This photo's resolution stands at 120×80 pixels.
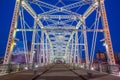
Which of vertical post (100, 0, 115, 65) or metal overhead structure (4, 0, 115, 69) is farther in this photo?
metal overhead structure (4, 0, 115, 69)

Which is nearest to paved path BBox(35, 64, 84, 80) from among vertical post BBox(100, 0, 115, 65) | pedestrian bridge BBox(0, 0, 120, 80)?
pedestrian bridge BBox(0, 0, 120, 80)

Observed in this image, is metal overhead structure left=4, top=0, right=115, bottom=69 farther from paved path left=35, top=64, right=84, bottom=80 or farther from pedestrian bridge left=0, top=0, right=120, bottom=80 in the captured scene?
paved path left=35, top=64, right=84, bottom=80

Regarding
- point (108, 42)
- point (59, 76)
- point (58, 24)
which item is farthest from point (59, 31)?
point (59, 76)

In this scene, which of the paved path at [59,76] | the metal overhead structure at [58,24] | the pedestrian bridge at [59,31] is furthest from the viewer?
the metal overhead structure at [58,24]

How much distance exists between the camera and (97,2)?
30734 millimetres

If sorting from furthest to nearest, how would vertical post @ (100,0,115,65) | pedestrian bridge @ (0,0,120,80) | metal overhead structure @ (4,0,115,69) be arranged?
metal overhead structure @ (4,0,115,69) → vertical post @ (100,0,115,65) → pedestrian bridge @ (0,0,120,80)

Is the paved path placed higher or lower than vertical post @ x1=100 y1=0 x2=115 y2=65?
lower

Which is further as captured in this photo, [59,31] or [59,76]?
[59,31]

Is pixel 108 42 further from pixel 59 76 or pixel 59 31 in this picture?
pixel 59 31

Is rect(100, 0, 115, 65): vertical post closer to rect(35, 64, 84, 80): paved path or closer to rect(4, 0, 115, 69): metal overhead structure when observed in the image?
rect(4, 0, 115, 69): metal overhead structure

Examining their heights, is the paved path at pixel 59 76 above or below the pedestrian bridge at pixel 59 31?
below

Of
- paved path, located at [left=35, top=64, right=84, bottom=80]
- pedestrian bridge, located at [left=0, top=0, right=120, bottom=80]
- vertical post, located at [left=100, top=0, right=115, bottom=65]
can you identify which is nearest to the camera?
paved path, located at [left=35, top=64, right=84, bottom=80]

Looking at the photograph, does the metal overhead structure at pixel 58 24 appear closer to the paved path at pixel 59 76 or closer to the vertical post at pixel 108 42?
the vertical post at pixel 108 42

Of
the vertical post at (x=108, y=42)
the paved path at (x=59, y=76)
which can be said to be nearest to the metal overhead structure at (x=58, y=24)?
the vertical post at (x=108, y=42)
